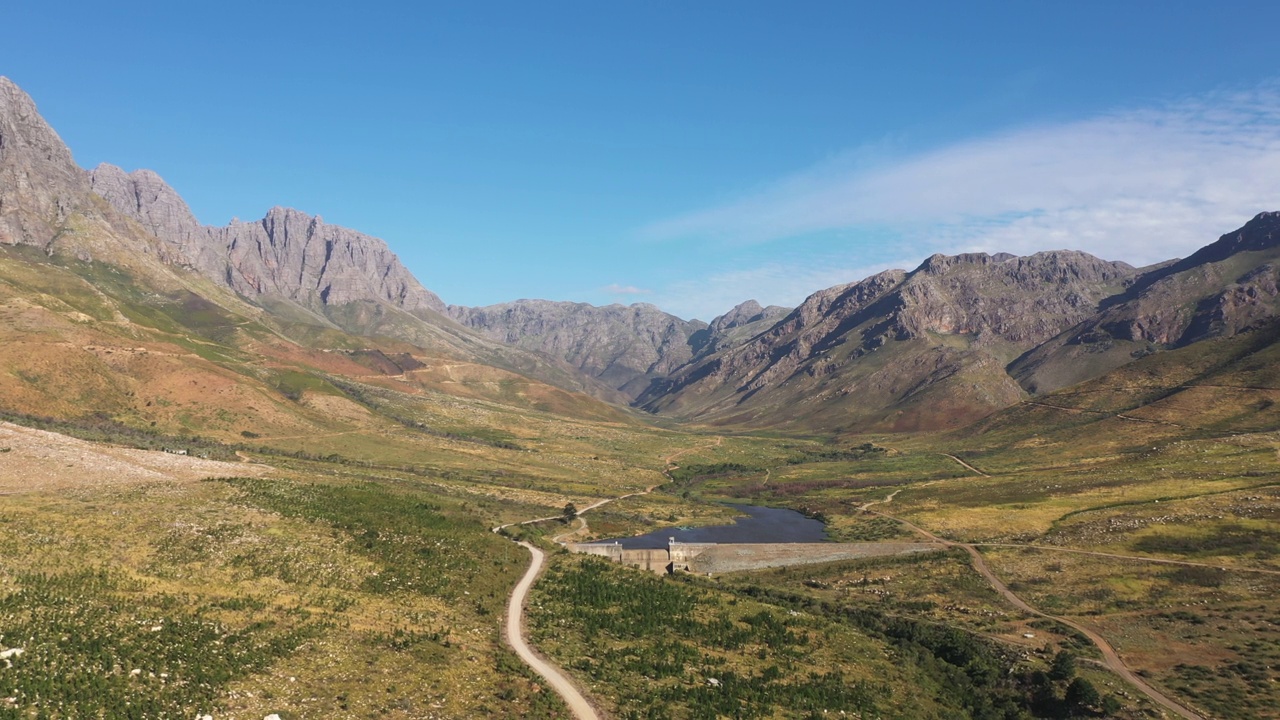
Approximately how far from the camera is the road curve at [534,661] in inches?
1522

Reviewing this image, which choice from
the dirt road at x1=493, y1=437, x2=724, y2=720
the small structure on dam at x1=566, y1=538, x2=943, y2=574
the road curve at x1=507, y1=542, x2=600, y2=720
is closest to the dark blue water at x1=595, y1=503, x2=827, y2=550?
the small structure on dam at x1=566, y1=538, x2=943, y2=574

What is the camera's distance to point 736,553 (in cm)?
10669

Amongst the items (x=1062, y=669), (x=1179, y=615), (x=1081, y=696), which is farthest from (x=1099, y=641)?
(x=1081, y=696)

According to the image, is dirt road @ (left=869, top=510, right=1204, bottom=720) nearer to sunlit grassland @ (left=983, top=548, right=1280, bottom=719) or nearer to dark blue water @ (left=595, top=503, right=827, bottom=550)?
sunlit grassland @ (left=983, top=548, right=1280, bottom=719)

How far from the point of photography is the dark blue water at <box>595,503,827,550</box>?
Result: 396ft

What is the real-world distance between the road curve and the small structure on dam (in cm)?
3402

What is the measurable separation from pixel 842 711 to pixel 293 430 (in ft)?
562

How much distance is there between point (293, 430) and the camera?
17912cm

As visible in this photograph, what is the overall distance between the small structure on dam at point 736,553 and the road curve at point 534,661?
1339 inches

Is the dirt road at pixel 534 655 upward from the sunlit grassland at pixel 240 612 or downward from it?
downward

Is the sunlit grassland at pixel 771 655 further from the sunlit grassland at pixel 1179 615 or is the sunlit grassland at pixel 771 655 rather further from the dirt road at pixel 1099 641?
the sunlit grassland at pixel 1179 615

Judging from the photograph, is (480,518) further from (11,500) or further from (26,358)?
(26,358)

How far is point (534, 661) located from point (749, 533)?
91.7 m

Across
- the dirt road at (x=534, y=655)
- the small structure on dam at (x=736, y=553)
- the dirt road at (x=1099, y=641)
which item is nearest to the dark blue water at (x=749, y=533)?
the small structure on dam at (x=736, y=553)
